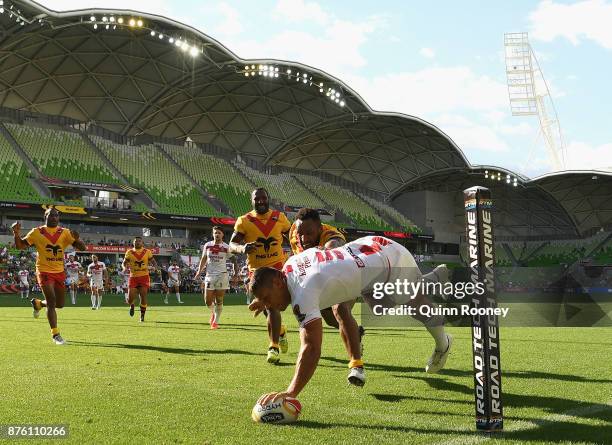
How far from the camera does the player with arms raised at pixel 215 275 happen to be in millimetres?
15352

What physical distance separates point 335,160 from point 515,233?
30.1 m

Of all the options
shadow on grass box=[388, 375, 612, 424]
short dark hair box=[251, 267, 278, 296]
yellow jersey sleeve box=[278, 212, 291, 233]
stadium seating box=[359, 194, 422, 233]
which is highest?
stadium seating box=[359, 194, 422, 233]

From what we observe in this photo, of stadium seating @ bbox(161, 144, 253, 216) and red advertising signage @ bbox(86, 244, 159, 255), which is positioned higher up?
stadium seating @ bbox(161, 144, 253, 216)

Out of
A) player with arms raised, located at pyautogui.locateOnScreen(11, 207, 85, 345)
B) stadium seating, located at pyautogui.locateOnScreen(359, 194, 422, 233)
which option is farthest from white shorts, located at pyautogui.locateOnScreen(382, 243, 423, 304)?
stadium seating, located at pyautogui.locateOnScreen(359, 194, 422, 233)

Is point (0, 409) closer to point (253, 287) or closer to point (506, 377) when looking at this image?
point (253, 287)

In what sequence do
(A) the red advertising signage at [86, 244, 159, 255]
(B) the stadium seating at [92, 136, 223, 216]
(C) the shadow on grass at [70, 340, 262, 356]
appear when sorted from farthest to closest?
(B) the stadium seating at [92, 136, 223, 216] → (A) the red advertising signage at [86, 244, 159, 255] → (C) the shadow on grass at [70, 340, 262, 356]

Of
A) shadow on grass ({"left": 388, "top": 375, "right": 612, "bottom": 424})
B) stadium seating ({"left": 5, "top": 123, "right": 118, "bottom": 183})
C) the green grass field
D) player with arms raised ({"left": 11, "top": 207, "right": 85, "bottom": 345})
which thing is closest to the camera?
the green grass field

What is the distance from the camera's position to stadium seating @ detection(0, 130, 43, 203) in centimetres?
4091

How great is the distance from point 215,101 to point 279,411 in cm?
5026

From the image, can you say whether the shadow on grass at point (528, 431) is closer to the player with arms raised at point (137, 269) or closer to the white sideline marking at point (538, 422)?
the white sideline marking at point (538, 422)

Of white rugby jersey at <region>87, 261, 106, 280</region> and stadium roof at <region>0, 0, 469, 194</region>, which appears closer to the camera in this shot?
white rugby jersey at <region>87, 261, 106, 280</region>

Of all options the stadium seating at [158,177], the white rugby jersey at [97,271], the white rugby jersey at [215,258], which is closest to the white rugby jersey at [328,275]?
the white rugby jersey at [215,258]

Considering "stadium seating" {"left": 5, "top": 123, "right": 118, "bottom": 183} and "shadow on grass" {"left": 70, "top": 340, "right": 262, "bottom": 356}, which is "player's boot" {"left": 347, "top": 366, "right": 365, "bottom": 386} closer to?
"shadow on grass" {"left": 70, "top": 340, "right": 262, "bottom": 356}

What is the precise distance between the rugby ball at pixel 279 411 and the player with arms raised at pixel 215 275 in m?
10.3
